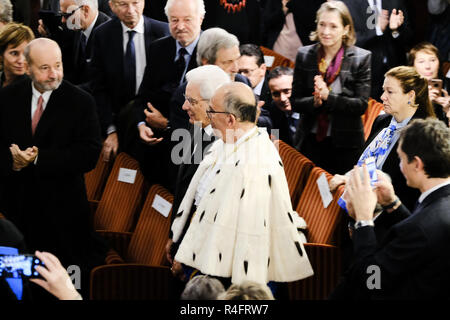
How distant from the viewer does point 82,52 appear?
5.43 meters

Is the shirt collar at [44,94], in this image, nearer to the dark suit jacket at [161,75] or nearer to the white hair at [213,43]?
the dark suit jacket at [161,75]

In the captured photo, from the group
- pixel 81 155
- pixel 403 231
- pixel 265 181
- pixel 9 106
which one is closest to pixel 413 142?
pixel 403 231

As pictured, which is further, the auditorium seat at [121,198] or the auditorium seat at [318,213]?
the auditorium seat at [121,198]

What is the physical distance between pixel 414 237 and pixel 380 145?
3.66ft

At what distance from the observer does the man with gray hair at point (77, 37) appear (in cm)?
540

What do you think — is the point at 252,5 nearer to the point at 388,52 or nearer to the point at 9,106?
the point at 388,52

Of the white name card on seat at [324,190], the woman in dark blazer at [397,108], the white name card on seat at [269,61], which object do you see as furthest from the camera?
the white name card on seat at [269,61]

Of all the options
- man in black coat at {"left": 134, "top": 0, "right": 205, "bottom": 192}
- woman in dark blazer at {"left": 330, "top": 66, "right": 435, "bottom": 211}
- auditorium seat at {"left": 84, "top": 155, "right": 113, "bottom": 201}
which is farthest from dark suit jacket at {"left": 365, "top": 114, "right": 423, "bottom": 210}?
auditorium seat at {"left": 84, "top": 155, "right": 113, "bottom": 201}

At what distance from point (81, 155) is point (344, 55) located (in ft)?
6.15

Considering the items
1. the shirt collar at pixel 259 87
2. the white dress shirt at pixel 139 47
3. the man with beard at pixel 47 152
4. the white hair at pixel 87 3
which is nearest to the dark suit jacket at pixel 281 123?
the shirt collar at pixel 259 87

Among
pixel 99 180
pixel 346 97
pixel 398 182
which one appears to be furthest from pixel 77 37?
pixel 398 182

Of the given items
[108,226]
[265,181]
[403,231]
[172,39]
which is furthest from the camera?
[108,226]

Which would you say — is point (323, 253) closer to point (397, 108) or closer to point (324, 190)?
point (324, 190)
